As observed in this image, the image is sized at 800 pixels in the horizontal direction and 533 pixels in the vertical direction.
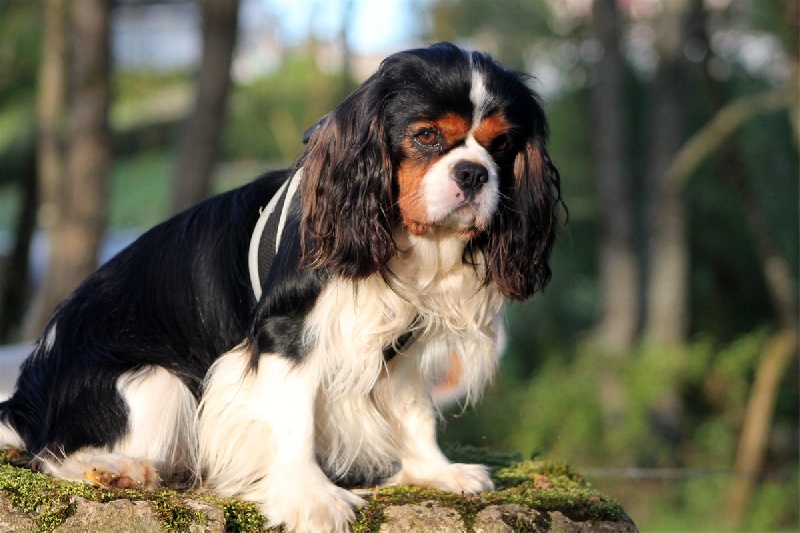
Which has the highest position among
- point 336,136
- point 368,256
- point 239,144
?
point 336,136

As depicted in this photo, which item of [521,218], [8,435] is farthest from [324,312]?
[8,435]

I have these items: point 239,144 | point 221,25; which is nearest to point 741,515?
point 221,25

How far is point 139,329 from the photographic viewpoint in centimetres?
429

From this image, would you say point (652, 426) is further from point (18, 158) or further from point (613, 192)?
point (18, 158)

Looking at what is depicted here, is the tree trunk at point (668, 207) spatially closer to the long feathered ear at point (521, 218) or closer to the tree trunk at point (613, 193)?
the tree trunk at point (613, 193)

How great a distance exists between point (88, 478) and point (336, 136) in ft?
4.94

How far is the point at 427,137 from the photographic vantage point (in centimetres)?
375

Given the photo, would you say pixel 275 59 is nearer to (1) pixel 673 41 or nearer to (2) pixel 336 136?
(1) pixel 673 41

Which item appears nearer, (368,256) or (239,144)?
(368,256)

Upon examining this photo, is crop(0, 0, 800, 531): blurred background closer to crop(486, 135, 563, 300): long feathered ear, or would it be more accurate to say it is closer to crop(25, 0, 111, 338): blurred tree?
crop(25, 0, 111, 338): blurred tree

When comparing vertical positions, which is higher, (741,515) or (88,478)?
(88,478)

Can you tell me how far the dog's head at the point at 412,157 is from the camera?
12.2 ft

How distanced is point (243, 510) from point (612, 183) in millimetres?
9287

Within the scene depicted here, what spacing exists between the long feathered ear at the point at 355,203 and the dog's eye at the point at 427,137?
4.4 inches
